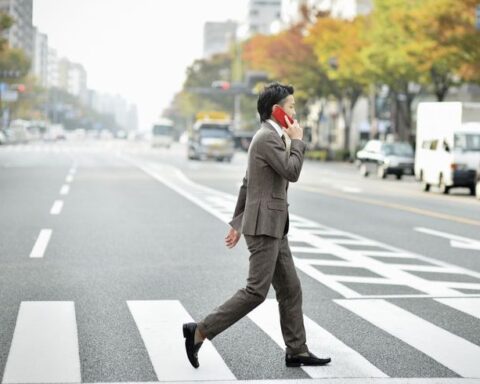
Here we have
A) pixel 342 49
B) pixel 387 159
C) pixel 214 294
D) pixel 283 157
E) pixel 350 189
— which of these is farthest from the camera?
pixel 342 49

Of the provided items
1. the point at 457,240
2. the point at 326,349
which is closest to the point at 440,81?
the point at 457,240

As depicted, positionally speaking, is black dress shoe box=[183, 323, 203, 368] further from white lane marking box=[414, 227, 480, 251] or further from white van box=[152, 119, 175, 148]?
white van box=[152, 119, 175, 148]

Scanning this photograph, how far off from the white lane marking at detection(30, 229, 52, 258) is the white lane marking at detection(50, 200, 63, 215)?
11.4 ft

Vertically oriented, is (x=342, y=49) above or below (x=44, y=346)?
above

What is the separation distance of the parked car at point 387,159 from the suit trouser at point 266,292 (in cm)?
3361

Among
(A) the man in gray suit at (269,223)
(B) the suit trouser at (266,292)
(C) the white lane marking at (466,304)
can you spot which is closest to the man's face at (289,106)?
(A) the man in gray suit at (269,223)

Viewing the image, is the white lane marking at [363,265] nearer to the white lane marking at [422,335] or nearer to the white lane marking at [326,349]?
the white lane marking at [422,335]

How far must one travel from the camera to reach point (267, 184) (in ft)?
20.0

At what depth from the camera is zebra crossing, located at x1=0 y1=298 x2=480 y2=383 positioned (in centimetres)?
616

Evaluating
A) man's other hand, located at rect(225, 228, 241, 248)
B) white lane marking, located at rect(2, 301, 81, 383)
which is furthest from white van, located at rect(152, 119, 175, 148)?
man's other hand, located at rect(225, 228, 241, 248)

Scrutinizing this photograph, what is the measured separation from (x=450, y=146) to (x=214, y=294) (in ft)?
67.4

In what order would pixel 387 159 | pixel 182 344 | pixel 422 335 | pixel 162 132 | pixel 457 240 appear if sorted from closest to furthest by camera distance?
pixel 182 344
pixel 422 335
pixel 457 240
pixel 387 159
pixel 162 132

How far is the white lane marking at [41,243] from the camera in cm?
1266

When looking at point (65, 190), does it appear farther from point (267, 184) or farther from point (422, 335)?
point (267, 184)
